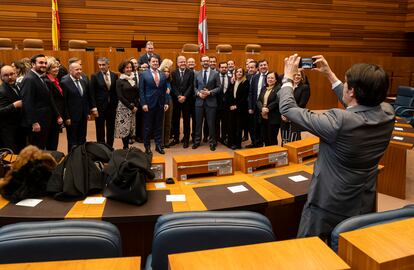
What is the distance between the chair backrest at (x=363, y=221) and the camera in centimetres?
129

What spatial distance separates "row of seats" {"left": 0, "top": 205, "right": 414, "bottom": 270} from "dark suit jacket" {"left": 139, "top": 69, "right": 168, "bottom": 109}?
14.3 feet

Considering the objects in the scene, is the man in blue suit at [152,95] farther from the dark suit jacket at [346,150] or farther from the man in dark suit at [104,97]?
the dark suit jacket at [346,150]

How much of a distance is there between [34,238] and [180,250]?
49cm

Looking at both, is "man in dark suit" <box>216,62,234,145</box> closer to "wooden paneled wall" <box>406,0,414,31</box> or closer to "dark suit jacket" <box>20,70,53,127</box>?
"dark suit jacket" <box>20,70,53,127</box>

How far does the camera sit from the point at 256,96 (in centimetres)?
601

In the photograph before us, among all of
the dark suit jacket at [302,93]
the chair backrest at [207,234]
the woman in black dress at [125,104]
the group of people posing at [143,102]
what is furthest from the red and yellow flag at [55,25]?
the chair backrest at [207,234]

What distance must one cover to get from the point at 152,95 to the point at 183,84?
834 mm

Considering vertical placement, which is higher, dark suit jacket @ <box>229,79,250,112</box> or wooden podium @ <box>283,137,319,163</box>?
dark suit jacket @ <box>229,79,250,112</box>

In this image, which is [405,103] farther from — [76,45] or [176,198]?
[76,45]

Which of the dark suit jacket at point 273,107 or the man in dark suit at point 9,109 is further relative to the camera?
the dark suit jacket at point 273,107

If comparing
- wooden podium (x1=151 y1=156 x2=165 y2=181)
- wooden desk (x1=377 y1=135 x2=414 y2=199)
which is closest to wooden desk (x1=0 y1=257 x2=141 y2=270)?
wooden podium (x1=151 y1=156 x2=165 y2=181)

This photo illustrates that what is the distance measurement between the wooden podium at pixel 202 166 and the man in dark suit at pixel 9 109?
2639 millimetres

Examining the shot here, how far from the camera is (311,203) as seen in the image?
1.84m

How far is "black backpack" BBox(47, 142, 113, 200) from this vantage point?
215 centimetres
